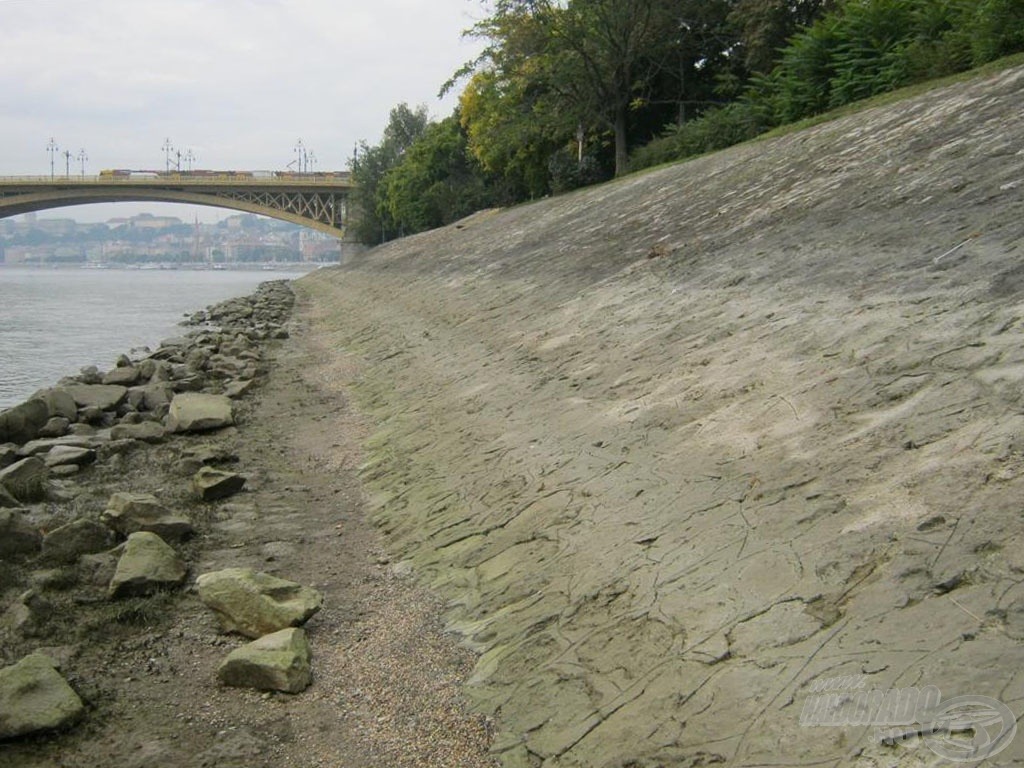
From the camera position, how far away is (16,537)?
6.42m

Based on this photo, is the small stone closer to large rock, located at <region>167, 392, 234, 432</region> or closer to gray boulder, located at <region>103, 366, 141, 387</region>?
large rock, located at <region>167, 392, 234, 432</region>

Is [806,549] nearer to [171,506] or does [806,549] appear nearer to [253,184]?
[171,506]

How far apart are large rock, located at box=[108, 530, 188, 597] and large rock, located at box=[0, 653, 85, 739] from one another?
4.30 feet

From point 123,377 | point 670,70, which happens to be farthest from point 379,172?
point 123,377

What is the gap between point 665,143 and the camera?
31766 mm

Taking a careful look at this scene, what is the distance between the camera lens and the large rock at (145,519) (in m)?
6.89

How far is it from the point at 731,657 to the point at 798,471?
1503mm

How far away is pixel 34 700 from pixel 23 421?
25.5 ft

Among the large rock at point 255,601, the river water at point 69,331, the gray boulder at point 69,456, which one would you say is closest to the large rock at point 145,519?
the large rock at point 255,601

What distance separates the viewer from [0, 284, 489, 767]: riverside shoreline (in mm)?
4121

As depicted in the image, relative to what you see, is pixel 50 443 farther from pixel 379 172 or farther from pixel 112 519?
pixel 379 172

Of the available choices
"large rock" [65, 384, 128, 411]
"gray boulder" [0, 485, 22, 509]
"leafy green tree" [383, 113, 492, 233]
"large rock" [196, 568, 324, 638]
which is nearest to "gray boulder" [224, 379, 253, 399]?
"large rock" [65, 384, 128, 411]

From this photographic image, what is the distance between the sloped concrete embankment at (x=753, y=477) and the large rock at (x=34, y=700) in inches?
78.2

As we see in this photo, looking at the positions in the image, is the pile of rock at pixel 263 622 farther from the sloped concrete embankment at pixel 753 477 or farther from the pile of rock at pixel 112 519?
the sloped concrete embankment at pixel 753 477
